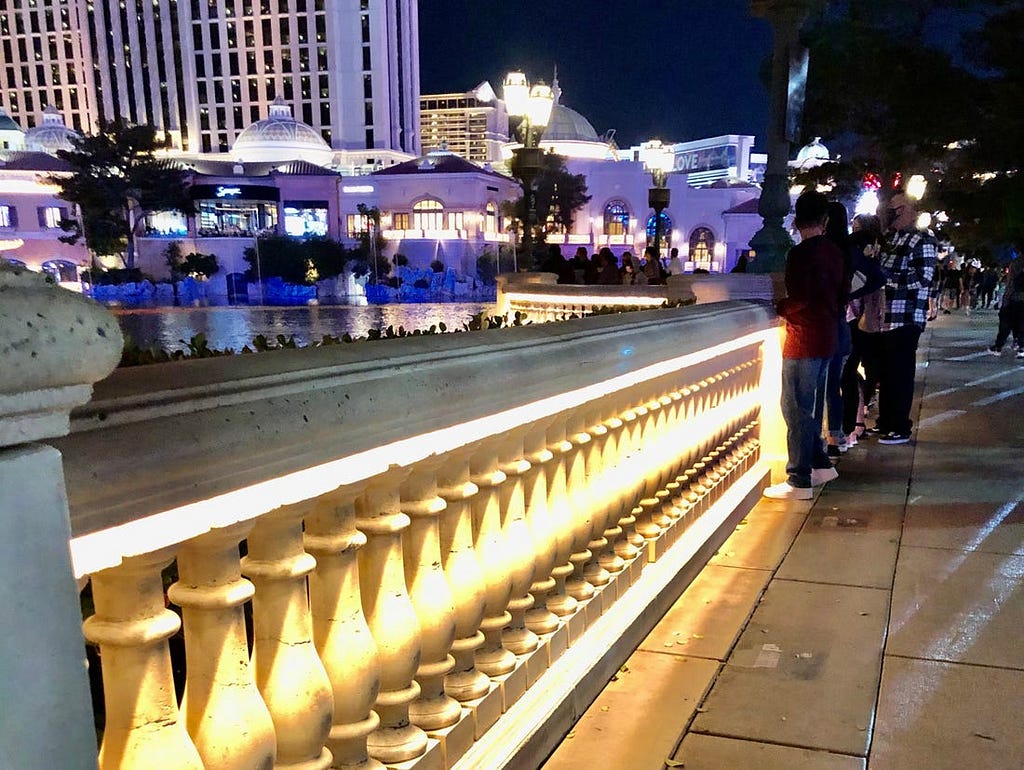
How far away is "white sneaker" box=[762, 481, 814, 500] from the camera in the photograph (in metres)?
5.66

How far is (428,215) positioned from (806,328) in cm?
5883

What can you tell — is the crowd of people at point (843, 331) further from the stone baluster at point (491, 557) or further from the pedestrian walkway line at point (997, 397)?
the stone baluster at point (491, 557)

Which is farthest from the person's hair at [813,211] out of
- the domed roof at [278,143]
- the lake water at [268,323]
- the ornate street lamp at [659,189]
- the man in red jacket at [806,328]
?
the domed roof at [278,143]

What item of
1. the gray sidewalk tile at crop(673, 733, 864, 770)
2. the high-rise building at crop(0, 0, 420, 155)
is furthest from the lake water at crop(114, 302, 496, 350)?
the high-rise building at crop(0, 0, 420, 155)

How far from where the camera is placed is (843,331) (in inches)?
246

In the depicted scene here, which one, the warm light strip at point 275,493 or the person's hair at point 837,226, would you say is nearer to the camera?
the warm light strip at point 275,493

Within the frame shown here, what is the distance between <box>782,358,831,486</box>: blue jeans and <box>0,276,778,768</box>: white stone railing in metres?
2.51

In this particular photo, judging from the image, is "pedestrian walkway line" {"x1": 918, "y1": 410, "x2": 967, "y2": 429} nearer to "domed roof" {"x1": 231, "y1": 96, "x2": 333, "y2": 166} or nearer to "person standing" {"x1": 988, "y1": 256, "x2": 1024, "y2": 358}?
"person standing" {"x1": 988, "y1": 256, "x2": 1024, "y2": 358}

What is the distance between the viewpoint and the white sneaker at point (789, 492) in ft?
18.6

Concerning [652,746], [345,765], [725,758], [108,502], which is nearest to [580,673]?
[652,746]

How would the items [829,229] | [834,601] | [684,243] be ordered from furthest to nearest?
[684,243]
[829,229]
[834,601]

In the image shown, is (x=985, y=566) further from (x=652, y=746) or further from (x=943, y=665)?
(x=652, y=746)

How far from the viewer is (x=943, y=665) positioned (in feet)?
10.5

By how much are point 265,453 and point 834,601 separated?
10.7 feet
